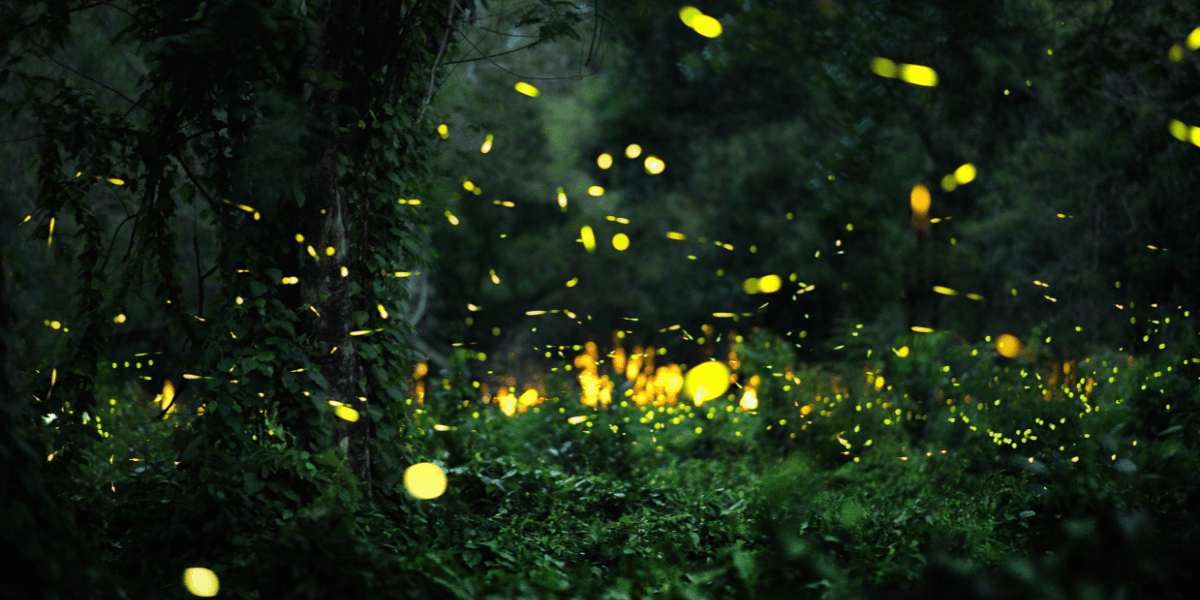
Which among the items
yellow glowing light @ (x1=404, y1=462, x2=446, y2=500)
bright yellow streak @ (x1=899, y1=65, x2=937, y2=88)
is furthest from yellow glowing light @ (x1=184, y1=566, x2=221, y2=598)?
bright yellow streak @ (x1=899, y1=65, x2=937, y2=88)

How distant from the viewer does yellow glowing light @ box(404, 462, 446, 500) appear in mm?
3963

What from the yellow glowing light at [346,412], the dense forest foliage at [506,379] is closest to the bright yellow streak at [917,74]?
the dense forest foliage at [506,379]

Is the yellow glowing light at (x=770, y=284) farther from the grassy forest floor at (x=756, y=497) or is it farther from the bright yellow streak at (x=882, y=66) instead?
the bright yellow streak at (x=882, y=66)

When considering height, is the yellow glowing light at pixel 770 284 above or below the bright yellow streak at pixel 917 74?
below

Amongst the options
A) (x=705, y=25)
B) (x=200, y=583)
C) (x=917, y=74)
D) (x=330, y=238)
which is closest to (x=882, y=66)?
(x=917, y=74)

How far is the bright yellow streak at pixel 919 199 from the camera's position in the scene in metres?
11.9

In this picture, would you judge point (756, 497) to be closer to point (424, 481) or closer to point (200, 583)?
point (424, 481)

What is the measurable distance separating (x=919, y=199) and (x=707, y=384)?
245 inches

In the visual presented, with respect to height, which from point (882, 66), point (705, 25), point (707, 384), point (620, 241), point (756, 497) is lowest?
point (707, 384)

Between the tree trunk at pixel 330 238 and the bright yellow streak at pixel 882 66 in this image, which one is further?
the bright yellow streak at pixel 882 66

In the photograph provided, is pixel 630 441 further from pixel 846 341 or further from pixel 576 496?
pixel 846 341

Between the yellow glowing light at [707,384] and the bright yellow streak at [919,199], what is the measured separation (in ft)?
17.8

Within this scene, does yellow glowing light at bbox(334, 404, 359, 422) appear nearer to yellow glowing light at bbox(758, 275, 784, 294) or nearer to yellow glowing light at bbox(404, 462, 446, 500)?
yellow glowing light at bbox(404, 462, 446, 500)

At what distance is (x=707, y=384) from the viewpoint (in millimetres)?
7629
